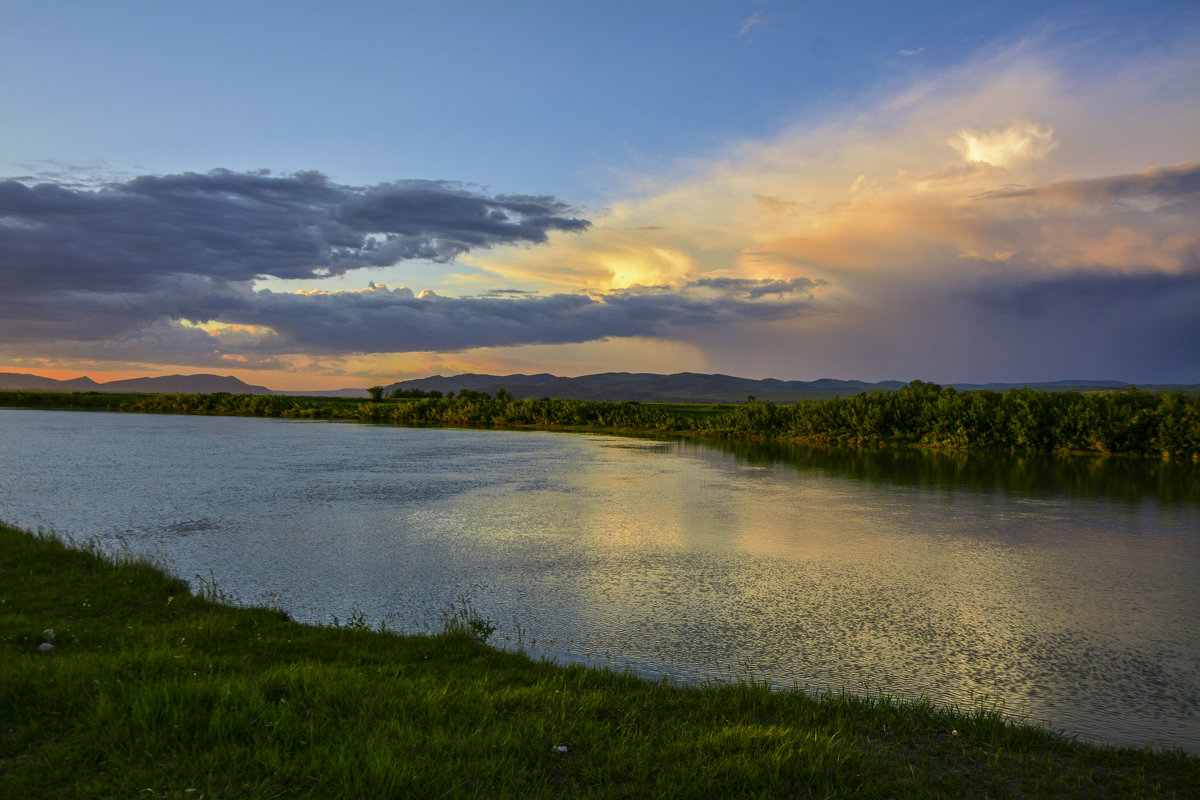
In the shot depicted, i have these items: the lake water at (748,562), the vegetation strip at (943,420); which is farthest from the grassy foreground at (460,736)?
the vegetation strip at (943,420)

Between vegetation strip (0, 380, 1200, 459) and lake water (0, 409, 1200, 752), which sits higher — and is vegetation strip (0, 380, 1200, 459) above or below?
above

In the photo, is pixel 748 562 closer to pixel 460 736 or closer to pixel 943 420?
pixel 460 736

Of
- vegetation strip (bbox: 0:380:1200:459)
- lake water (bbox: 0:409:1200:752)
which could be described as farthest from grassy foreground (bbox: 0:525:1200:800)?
vegetation strip (bbox: 0:380:1200:459)

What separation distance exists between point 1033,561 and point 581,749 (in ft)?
51.2

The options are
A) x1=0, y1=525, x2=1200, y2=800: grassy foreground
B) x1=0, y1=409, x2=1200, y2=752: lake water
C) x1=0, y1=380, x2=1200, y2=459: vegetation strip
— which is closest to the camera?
x1=0, y1=525, x2=1200, y2=800: grassy foreground

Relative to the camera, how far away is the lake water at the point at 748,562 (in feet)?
33.4

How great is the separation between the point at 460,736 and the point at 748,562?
38.3 ft

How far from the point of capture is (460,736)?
604cm

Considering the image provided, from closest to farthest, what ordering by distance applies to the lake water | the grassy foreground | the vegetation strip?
the grassy foreground, the lake water, the vegetation strip

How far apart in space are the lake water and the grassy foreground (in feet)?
6.45

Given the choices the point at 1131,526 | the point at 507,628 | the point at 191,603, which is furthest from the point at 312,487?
the point at 1131,526

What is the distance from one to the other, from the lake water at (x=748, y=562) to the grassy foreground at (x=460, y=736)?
1.96 meters

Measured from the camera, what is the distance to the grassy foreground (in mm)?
5293

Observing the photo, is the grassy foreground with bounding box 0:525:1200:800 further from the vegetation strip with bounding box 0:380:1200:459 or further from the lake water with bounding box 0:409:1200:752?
the vegetation strip with bounding box 0:380:1200:459
